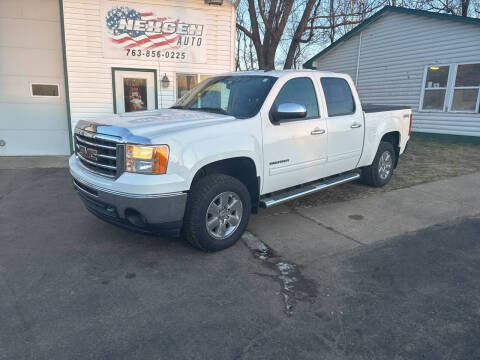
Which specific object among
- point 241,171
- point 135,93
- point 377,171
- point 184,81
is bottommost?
point 377,171

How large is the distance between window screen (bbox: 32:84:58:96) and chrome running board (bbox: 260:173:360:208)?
8.27 meters

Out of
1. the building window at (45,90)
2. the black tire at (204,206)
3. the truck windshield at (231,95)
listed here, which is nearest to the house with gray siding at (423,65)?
the truck windshield at (231,95)

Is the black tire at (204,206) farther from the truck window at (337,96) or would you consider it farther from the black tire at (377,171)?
the black tire at (377,171)

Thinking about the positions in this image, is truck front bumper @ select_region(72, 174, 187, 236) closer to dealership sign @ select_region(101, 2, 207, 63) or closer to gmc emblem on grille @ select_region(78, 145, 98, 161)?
gmc emblem on grille @ select_region(78, 145, 98, 161)

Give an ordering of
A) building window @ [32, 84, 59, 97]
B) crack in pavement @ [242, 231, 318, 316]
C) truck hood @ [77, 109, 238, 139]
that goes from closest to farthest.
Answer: crack in pavement @ [242, 231, 318, 316]
truck hood @ [77, 109, 238, 139]
building window @ [32, 84, 59, 97]

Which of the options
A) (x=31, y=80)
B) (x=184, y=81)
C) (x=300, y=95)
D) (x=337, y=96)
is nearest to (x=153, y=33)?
(x=184, y=81)

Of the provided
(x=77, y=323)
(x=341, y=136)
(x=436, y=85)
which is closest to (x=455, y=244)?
(x=341, y=136)

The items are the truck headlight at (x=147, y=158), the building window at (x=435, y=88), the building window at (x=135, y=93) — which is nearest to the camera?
the truck headlight at (x=147, y=158)

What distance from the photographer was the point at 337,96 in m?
5.21

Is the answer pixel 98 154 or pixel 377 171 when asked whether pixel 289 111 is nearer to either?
pixel 98 154

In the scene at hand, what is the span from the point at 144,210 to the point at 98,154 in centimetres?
87

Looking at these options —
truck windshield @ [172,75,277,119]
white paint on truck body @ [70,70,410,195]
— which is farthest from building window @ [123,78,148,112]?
white paint on truck body @ [70,70,410,195]

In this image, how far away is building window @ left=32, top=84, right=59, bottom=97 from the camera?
32.9 ft

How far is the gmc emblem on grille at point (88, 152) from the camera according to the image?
3.65m
